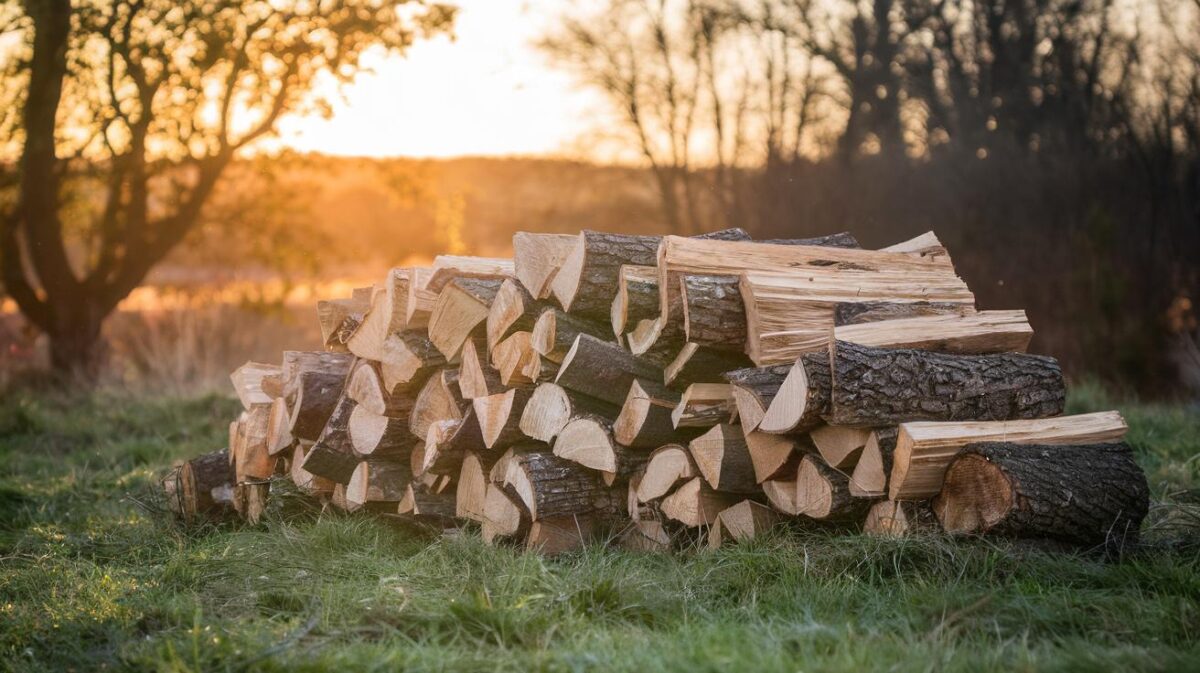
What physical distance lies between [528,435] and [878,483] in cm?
134

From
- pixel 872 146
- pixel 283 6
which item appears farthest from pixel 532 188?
pixel 283 6

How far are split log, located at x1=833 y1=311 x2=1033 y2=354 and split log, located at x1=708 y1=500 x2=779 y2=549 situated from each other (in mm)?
688

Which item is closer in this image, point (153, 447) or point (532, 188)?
point (153, 447)

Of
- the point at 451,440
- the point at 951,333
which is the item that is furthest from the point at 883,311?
the point at 451,440

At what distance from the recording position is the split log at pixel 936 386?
3248 mm

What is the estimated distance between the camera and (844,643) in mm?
2557

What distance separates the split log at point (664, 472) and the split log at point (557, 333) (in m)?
0.49

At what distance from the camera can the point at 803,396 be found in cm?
325

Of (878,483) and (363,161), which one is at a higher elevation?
(363,161)

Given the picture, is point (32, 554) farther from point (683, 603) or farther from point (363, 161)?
point (363, 161)

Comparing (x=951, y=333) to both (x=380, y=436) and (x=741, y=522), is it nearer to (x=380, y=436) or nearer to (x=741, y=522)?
(x=741, y=522)

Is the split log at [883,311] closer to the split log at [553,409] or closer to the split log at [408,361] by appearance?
the split log at [553,409]

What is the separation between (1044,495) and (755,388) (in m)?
0.96

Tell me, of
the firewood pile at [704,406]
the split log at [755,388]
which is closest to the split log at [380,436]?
the firewood pile at [704,406]
